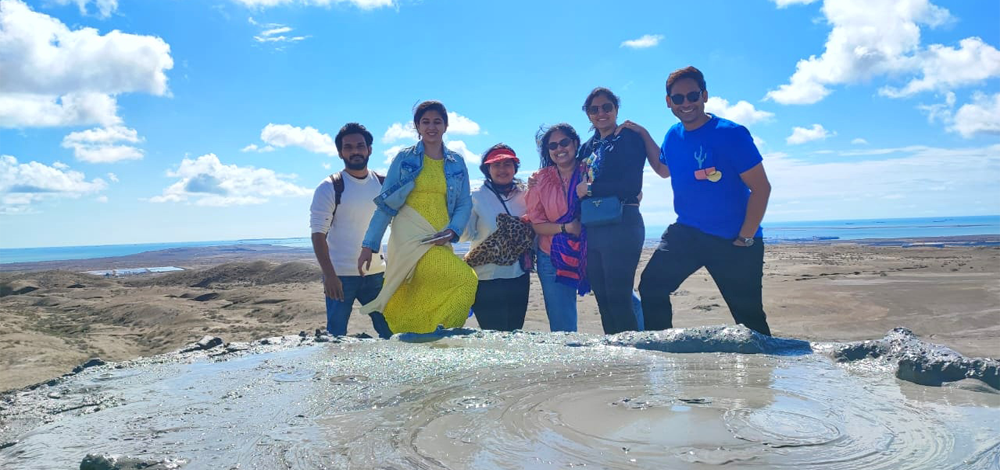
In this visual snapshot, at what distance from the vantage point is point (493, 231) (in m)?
4.30

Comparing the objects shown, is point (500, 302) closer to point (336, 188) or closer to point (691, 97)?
point (336, 188)

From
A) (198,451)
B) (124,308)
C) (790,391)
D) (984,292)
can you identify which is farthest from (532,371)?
(124,308)

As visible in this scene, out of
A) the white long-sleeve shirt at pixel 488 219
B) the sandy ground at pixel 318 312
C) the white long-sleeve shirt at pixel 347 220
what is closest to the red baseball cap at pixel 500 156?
the white long-sleeve shirt at pixel 488 219

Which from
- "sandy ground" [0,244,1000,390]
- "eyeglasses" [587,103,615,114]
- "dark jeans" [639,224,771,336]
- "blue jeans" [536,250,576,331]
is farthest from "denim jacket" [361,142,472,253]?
"sandy ground" [0,244,1000,390]

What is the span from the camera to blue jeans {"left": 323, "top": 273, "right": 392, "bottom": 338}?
4320 mm

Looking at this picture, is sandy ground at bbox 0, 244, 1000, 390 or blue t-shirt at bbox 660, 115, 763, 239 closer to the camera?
blue t-shirt at bbox 660, 115, 763, 239

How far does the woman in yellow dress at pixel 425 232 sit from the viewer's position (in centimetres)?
404

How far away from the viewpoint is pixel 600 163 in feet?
12.9

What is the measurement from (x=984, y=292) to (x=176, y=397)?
11.3 metres

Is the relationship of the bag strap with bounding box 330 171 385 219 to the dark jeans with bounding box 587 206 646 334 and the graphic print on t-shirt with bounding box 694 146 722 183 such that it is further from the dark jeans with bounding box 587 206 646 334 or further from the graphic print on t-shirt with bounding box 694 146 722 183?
the graphic print on t-shirt with bounding box 694 146 722 183

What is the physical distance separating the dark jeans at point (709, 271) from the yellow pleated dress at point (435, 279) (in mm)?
1225

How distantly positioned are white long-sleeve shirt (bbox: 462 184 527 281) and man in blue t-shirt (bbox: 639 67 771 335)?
39.8 inches

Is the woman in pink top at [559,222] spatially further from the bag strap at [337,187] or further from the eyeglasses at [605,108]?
the bag strap at [337,187]

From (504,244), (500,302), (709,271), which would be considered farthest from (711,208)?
(500,302)
